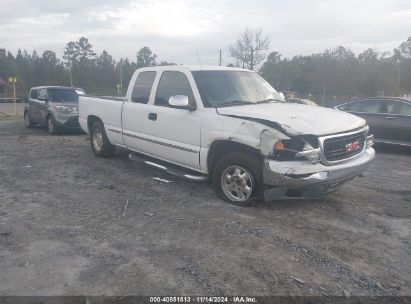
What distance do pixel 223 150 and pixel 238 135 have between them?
47cm

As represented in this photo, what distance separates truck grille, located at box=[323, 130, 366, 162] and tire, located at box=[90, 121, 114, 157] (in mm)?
4859

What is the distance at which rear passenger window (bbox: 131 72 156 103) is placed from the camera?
22.4 feet

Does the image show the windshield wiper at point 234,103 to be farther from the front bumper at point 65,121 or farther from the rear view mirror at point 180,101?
the front bumper at point 65,121

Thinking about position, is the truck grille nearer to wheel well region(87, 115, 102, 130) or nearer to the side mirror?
the side mirror

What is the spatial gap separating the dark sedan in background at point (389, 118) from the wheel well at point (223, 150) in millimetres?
6395

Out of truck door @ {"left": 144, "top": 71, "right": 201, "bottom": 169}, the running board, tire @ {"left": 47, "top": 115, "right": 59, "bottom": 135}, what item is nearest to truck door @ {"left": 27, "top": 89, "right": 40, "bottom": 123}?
tire @ {"left": 47, "top": 115, "right": 59, "bottom": 135}

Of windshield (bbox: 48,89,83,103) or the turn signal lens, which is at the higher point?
windshield (bbox: 48,89,83,103)

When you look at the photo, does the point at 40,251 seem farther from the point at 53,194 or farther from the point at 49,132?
the point at 49,132

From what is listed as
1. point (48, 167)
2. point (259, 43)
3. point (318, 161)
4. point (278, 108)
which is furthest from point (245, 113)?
point (259, 43)

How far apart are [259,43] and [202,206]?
4911 cm

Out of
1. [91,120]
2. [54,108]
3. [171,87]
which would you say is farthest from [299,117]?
[54,108]

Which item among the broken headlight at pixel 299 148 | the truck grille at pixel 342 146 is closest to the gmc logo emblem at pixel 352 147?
Result: the truck grille at pixel 342 146

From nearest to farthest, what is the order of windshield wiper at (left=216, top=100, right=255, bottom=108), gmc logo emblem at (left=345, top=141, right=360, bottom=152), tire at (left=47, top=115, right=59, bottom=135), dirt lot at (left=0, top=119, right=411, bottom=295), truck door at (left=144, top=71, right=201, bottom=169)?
1. dirt lot at (left=0, top=119, right=411, bottom=295)
2. gmc logo emblem at (left=345, top=141, right=360, bottom=152)
3. windshield wiper at (left=216, top=100, right=255, bottom=108)
4. truck door at (left=144, top=71, right=201, bottom=169)
5. tire at (left=47, top=115, right=59, bottom=135)

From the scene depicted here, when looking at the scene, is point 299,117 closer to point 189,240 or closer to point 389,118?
point 189,240
